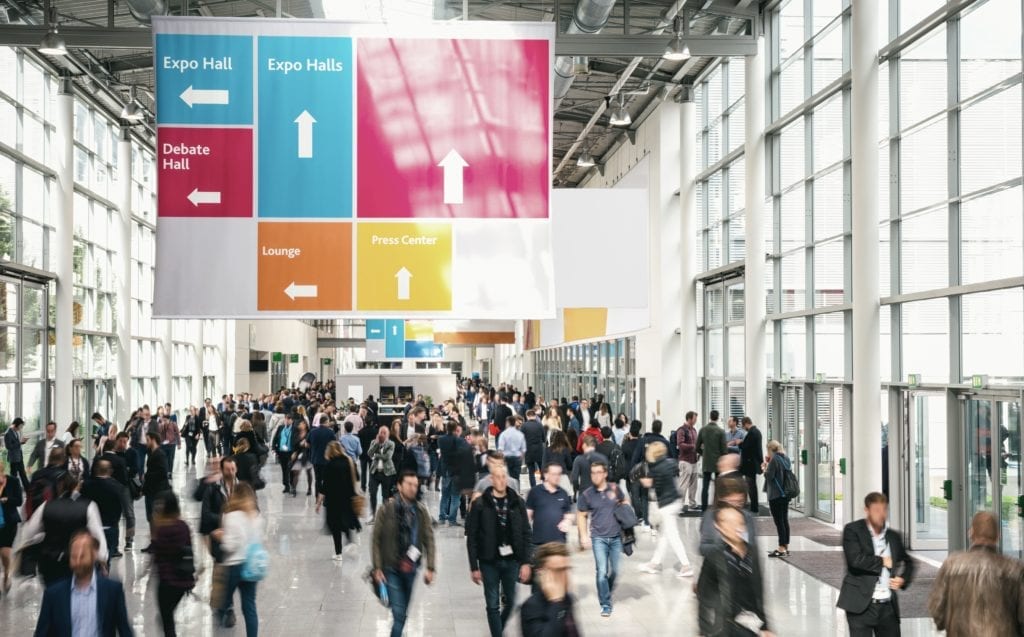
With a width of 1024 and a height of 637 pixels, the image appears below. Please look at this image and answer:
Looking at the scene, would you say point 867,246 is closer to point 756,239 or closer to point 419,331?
point 756,239

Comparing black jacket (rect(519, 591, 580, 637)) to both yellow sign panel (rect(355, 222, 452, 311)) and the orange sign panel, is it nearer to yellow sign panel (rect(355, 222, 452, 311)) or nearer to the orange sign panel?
yellow sign panel (rect(355, 222, 452, 311))

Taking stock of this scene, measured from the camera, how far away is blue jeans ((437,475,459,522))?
1745 cm

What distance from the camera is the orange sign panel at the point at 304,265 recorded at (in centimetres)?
1112

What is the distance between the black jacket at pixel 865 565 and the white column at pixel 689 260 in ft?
63.0

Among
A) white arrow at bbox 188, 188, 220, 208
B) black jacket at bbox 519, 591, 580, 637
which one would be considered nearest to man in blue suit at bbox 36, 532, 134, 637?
black jacket at bbox 519, 591, 580, 637

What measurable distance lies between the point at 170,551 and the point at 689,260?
19.6m

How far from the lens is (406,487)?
28.6 feet

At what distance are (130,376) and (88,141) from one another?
7.19 meters

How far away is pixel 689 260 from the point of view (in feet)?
87.6

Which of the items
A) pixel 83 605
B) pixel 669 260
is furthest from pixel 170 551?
pixel 669 260

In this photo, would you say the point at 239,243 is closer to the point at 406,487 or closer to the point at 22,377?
the point at 406,487

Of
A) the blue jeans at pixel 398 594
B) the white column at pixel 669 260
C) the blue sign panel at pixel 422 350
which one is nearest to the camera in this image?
the blue jeans at pixel 398 594

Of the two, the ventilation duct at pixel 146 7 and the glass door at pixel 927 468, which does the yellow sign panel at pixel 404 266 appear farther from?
the ventilation duct at pixel 146 7

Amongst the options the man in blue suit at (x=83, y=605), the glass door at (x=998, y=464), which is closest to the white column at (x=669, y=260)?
the glass door at (x=998, y=464)
